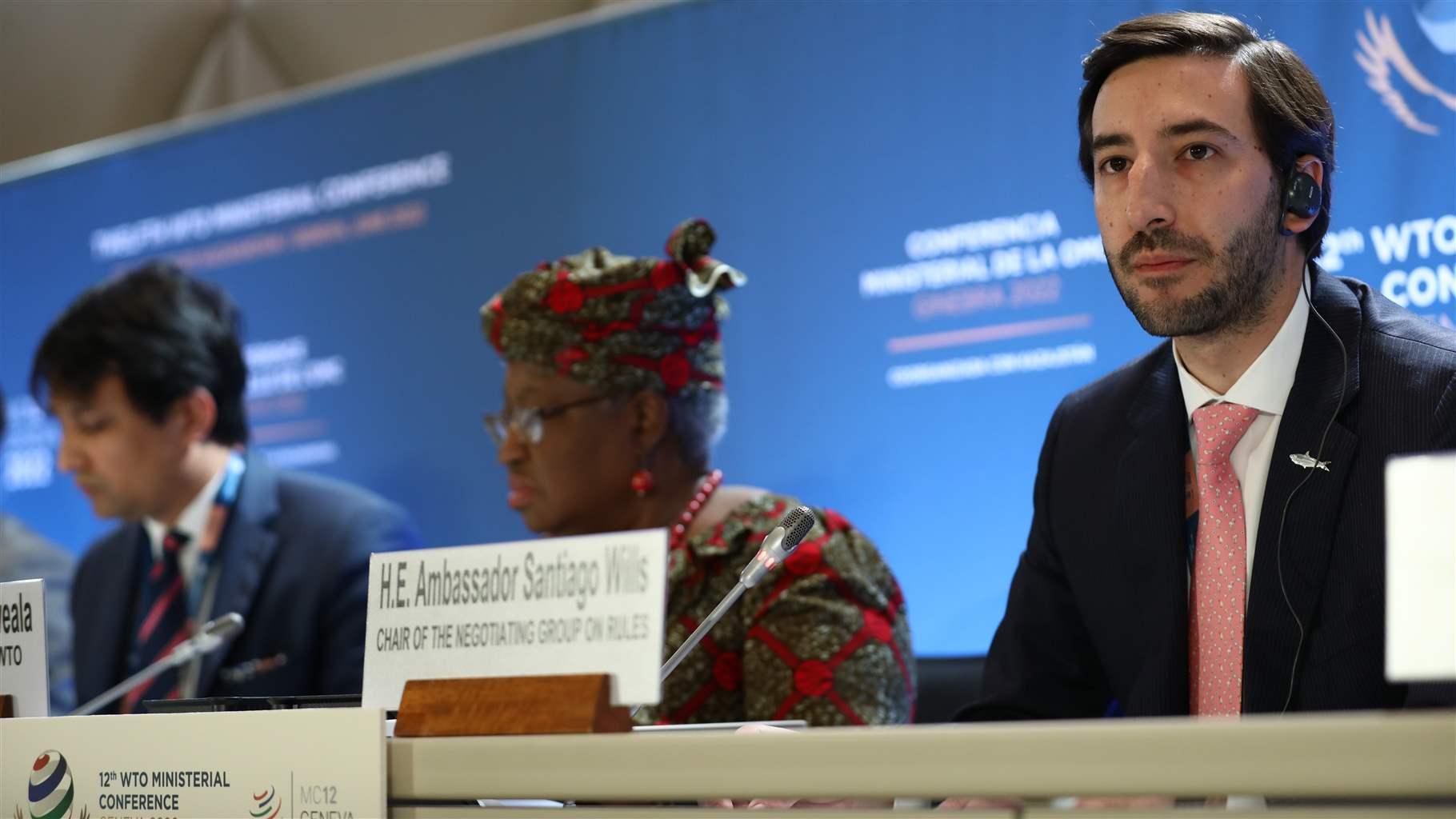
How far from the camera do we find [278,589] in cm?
340

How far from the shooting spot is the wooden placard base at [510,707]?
1.16m

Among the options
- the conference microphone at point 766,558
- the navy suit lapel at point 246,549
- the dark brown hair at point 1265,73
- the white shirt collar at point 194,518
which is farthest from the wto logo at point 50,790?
the white shirt collar at point 194,518

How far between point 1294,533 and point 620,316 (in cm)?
124

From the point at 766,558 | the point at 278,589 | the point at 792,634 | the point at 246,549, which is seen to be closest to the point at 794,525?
the point at 766,558

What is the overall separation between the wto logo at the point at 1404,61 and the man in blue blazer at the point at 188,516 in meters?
2.12

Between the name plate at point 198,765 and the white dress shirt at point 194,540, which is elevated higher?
the white dress shirt at point 194,540

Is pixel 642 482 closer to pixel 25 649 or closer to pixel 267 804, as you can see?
pixel 25 649

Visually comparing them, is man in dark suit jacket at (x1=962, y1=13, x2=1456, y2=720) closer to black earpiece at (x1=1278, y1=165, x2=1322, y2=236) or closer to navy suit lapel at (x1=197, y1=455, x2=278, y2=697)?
black earpiece at (x1=1278, y1=165, x2=1322, y2=236)

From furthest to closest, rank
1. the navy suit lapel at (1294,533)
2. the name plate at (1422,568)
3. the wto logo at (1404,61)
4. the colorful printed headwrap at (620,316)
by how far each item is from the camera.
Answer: the colorful printed headwrap at (620,316) < the wto logo at (1404,61) < the navy suit lapel at (1294,533) < the name plate at (1422,568)

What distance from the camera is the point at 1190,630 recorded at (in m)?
1.75

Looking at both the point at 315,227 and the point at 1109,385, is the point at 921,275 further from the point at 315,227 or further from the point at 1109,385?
the point at 315,227

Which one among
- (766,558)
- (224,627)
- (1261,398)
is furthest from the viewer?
(224,627)

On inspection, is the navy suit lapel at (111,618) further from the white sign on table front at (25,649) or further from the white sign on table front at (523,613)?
the white sign on table front at (523,613)

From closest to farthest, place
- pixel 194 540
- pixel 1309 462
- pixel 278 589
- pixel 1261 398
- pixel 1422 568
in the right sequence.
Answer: pixel 1422 568
pixel 1309 462
pixel 1261 398
pixel 278 589
pixel 194 540
